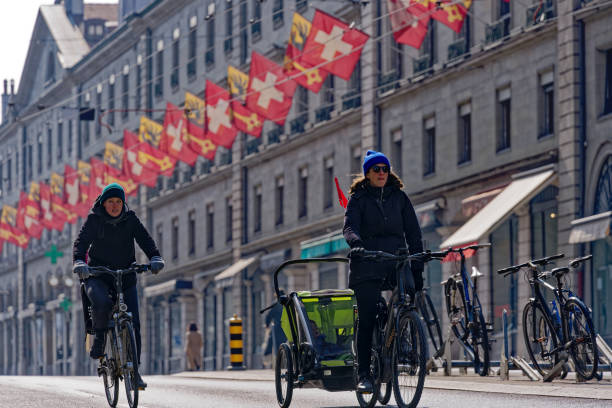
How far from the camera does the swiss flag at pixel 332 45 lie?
3164 cm

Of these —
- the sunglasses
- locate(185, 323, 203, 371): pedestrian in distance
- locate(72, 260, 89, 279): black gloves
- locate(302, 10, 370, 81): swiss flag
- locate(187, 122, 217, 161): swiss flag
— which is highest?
locate(302, 10, 370, 81): swiss flag

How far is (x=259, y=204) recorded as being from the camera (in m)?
49.4

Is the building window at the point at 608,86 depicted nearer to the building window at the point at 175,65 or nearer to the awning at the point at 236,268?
the awning at the point at 236,268

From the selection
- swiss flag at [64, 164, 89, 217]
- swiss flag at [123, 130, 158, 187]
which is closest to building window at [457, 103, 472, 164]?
swiss flag at [123, 130, 158, 187]

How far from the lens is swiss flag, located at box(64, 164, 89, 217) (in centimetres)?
5500

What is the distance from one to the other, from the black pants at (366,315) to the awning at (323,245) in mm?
27700

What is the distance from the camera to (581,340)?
14242 millimetres

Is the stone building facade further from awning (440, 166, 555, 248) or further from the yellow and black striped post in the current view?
the yellow and black striped post

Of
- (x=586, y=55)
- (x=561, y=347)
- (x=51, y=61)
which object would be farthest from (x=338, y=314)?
(x=51, y=61)

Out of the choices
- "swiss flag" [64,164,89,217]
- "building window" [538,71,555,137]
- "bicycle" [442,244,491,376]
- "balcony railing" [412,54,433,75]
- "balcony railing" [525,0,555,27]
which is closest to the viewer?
"bicycle" [442,244,491,376]

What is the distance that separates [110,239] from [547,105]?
19.8 m

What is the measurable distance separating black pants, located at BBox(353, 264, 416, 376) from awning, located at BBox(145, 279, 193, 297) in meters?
44.5

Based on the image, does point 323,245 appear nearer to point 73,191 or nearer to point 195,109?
point 195,109

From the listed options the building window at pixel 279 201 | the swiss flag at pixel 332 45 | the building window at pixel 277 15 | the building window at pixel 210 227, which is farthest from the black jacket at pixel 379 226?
the building window at pixel 210 227
